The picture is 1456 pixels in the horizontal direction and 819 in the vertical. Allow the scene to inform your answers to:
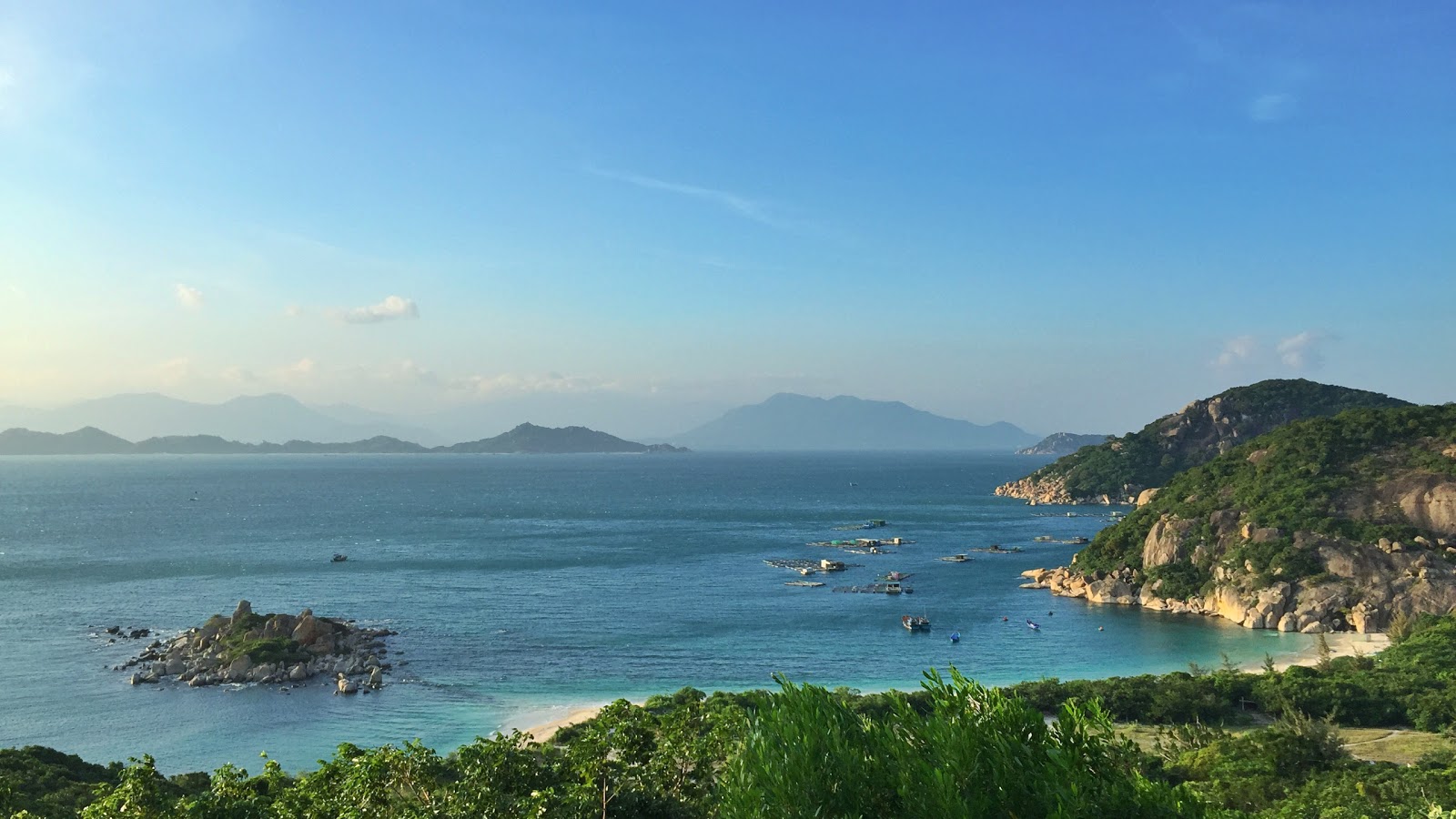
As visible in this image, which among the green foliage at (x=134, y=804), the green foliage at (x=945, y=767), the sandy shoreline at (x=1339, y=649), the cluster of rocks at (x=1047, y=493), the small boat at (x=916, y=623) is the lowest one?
the small boat at (x=916, y=623)

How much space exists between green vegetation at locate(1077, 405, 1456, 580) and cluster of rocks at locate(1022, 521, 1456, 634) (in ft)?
2.71

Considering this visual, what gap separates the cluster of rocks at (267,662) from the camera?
4509 centimetres

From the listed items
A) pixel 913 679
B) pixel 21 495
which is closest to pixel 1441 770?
pixel 913 679

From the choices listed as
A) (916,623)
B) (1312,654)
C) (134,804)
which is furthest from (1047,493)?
(134,804)

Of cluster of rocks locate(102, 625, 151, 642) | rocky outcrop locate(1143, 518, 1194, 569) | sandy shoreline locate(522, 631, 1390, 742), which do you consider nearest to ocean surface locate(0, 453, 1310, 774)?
cluster of rocks locate(102, 625, 151, 642)

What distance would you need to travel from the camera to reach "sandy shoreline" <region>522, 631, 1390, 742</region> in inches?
1550

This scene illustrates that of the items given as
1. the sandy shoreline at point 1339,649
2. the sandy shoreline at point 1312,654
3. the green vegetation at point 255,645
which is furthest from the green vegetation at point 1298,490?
the green vegetation at point 255,645

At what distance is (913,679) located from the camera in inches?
1813

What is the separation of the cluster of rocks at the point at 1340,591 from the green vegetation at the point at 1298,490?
0.83 meters

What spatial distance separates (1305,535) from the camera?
57.4 meters

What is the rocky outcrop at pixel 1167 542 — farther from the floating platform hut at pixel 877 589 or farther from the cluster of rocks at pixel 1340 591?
the floating platform hut at pixel 877 589

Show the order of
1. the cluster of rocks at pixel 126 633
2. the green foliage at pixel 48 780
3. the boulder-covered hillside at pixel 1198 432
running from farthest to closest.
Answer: the boulder-covered hillside at pixel 1198 432
the cluster of rocks at pixel 126 633
the green foliage at pixel 48 780

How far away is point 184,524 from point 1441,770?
124218 mm

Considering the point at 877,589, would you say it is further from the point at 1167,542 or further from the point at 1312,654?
the point at 1312,654
